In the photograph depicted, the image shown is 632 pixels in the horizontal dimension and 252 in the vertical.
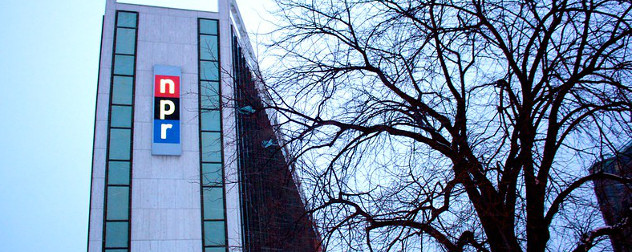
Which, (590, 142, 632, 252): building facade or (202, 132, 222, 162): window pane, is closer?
(590, 142, 632, 252): building facade

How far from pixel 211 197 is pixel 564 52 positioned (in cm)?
1857

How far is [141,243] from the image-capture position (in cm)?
2255

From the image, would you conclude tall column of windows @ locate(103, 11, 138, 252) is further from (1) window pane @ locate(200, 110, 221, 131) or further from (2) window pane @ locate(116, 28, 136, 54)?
(1) window pane @ locate(200, 110, 221, 131)

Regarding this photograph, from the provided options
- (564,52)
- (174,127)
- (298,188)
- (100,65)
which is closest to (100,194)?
(174,127)

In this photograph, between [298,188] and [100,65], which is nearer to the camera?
[298,188]

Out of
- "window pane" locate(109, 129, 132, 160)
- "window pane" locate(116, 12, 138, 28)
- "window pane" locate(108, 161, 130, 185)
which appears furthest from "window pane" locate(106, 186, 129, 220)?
"window pane" locate(116, 12, 138, 28)

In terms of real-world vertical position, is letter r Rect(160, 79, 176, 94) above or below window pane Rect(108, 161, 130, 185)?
above

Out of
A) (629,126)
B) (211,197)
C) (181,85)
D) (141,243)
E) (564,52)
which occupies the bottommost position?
(629,126)

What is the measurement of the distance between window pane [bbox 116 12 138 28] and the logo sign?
2327mm

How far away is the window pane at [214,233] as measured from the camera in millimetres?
22906

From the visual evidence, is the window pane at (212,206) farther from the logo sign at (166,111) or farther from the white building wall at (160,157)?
the logo sign at (166,111)

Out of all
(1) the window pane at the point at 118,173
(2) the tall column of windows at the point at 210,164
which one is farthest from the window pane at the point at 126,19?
(1) the window pane at the point at 118,173

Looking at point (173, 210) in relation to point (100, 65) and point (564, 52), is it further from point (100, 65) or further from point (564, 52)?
point (564, 52)

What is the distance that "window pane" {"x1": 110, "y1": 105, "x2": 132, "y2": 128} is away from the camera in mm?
24328
